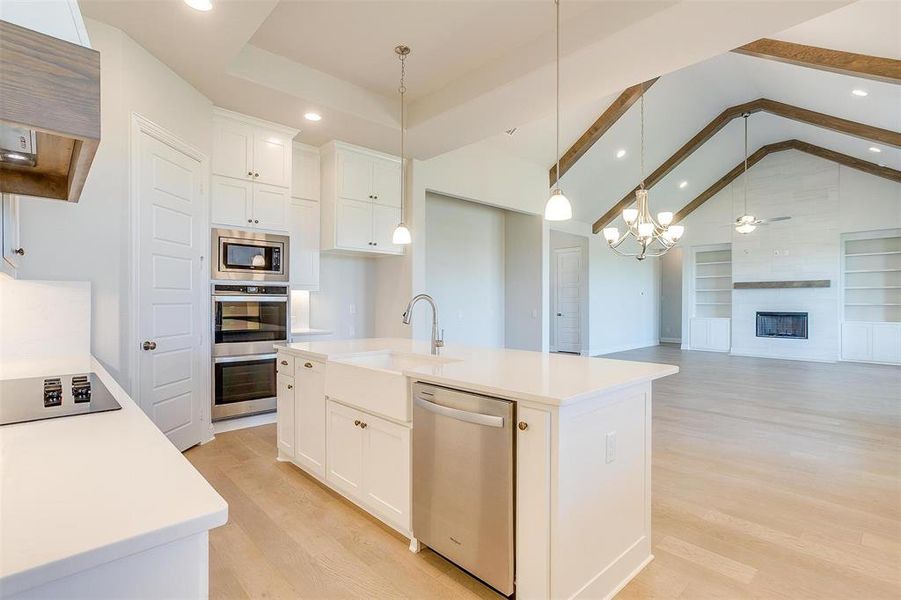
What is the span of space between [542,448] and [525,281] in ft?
18.6

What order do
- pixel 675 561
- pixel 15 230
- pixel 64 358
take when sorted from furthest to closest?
1. pixel 64 358
2. pixel 675 561
3. pixel 15 230

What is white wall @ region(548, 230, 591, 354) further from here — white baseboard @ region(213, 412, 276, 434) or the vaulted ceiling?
white baseboard @ region(213, 412, 276, 434)

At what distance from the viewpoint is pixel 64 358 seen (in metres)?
2.38

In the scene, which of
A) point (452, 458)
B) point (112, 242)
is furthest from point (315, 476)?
point (112, 242)

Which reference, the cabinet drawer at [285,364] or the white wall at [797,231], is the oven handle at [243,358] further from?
the white wall at [797,231]

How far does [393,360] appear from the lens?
3.12 meters

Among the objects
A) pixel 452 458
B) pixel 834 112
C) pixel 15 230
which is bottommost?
pixel 452 458

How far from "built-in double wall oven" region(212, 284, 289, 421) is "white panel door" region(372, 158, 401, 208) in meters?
1.48

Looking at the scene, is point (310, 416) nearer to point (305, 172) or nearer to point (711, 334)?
point (305, 172)

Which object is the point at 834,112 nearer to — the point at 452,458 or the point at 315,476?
the point at 452,458

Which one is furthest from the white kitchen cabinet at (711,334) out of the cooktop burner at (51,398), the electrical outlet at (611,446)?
the cooktop burner at (51,398)

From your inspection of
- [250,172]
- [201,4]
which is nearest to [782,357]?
[250,172]

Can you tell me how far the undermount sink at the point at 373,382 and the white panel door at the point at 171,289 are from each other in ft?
4.55

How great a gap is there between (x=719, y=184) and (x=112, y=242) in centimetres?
1136
